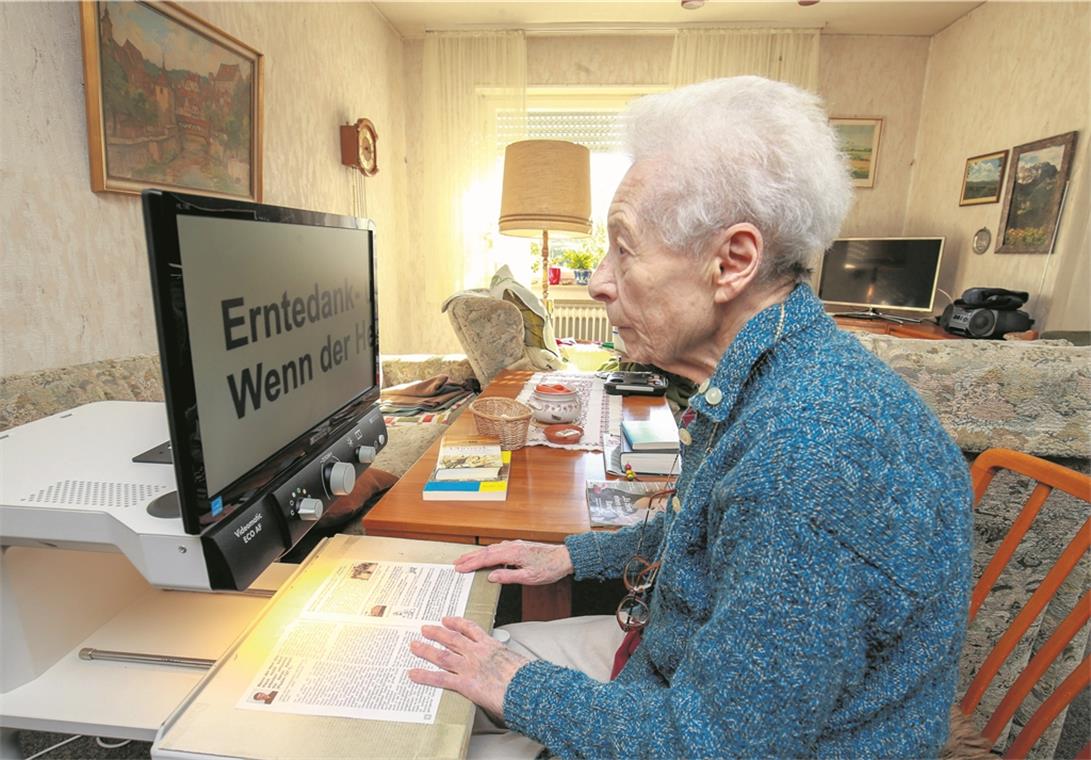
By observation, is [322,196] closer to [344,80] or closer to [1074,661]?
[344,80]

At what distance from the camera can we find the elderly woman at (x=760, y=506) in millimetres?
474

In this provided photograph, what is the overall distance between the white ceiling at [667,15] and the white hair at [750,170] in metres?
3.80

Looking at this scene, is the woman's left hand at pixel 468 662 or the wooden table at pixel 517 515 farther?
the wooden table at pixel 517 515

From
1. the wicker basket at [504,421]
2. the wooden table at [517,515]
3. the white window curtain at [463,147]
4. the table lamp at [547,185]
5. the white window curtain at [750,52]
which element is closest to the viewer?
the wooden table at [517,515]

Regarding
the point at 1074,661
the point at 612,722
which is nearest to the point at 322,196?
the point at 612,722

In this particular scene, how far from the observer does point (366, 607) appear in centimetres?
75

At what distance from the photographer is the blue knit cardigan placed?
1.54 feet

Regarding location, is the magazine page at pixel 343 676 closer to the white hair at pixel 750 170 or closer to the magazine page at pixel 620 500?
the magazine page at pixel 620 500

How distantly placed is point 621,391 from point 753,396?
48.4 inches

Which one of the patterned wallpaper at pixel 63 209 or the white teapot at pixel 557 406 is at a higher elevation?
the patterned wallpaper at pixel 63 209

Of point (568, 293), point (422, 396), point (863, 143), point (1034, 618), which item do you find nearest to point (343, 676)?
point (1034, 618)

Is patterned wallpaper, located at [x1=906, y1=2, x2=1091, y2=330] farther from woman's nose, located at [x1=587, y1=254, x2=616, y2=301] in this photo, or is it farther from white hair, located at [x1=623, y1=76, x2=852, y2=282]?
woman's nose, located at [x1=587, y1=254, x2=616, y2=301]

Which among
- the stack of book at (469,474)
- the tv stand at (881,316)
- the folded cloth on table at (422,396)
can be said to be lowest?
the folded cloth on table at (422,396)

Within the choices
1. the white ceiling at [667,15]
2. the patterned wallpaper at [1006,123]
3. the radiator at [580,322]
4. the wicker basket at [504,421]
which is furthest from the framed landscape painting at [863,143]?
the wicker basket at [504,421]
